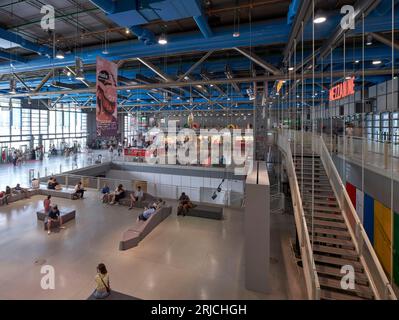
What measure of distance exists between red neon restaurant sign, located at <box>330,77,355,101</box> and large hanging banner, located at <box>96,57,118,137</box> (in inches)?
261

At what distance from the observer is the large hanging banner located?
6201mm

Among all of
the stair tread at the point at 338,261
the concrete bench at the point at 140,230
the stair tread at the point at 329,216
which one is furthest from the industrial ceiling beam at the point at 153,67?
the stair tread at the point at 338,261

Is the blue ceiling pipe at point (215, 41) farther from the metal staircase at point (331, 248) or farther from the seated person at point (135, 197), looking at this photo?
the seated person at point (135, 197)

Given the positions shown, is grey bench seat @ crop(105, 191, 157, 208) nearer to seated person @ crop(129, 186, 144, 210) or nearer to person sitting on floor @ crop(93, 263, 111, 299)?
seated person @ crop(129, 186, 144, 210)

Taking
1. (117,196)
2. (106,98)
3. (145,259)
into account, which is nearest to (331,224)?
(145,259)

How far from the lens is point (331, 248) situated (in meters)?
5.18

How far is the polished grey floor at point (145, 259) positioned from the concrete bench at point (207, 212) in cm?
24

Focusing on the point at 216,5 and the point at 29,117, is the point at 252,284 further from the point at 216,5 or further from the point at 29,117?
the point at 29,117

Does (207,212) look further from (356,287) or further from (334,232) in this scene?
(356,287)

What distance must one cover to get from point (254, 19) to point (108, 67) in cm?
410

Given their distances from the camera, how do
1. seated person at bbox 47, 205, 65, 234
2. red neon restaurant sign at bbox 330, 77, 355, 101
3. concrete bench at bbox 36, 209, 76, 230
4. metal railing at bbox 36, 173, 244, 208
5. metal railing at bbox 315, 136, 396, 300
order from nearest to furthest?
metal railing at bbox 315, 136, 396, 300
red neon restaurant sign at bbox 330, 77, 355, 101
seated person at bbox 47, 205, 65, 234
concrete bench at bbox 36, 209, 76, 230
metal railing at bbox 36, 173, 244, 208

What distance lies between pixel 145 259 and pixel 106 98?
4398 mm

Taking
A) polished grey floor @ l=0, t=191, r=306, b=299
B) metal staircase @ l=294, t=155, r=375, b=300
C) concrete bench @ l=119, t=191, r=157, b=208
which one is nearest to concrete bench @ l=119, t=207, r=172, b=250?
polished grey floor @ l=0, t=191, r=306, b=299

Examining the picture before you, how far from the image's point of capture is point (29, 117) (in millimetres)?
25766
